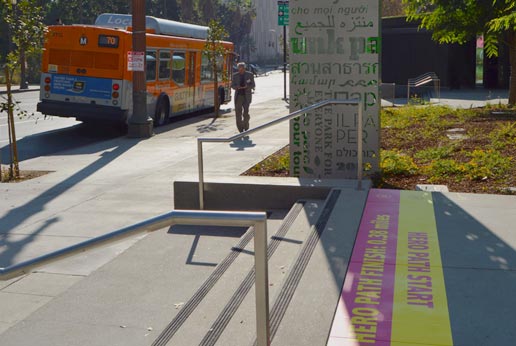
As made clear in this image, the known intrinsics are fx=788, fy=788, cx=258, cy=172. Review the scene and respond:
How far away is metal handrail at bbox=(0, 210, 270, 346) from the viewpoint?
11.7 ft

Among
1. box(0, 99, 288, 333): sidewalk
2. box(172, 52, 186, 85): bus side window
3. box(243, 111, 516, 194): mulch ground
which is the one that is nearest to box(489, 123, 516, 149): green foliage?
box(243, 111, 516, 194): mulch ground

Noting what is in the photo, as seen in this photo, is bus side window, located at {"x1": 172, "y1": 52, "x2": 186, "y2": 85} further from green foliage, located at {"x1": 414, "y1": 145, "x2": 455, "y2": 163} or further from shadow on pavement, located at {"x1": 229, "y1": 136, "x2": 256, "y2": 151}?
green foliage, located at {"x1": 414, "y1": 145, "x2": 455, "y2": 163}

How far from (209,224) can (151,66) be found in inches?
756

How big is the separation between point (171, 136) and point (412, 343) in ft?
52.7

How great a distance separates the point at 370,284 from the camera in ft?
18.5

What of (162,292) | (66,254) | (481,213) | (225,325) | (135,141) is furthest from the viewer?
(135,141)

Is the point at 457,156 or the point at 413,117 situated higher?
the point at 413,117

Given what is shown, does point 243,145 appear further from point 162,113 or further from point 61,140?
point 162,113

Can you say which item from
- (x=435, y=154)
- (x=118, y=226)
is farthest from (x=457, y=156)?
(x=118, y=226)

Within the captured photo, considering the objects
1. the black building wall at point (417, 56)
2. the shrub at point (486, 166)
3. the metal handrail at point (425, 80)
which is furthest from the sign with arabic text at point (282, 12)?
the shrub at point (486, 166)

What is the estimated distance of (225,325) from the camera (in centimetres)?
510

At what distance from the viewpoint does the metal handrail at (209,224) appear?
11.7 feet

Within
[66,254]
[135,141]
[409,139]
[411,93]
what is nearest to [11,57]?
[135,141]

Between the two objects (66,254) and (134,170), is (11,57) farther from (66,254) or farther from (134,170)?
(66,254)
